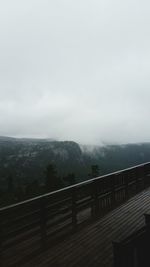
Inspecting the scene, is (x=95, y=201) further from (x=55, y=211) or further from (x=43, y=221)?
(x=43, y=221)

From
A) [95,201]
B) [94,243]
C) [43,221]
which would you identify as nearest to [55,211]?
[43,221]

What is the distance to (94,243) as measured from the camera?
6543 mm

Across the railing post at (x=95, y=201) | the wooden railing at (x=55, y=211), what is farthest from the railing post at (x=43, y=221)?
the railing post at (x=95, y=201)

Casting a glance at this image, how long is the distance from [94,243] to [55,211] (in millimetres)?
1165

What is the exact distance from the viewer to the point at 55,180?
44250 millimetres

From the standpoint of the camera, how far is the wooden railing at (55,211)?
5.59 m

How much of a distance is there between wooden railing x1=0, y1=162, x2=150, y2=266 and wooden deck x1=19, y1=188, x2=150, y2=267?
321mm

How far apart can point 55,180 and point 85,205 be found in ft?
120

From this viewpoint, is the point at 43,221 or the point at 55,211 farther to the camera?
the point at 55,211

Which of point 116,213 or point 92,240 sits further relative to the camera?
point 116,213

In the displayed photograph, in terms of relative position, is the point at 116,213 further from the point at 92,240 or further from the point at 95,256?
the point at 95,256

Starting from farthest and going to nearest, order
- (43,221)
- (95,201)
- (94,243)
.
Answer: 1. (95,201)
2. (94,243)
3. (43,221)

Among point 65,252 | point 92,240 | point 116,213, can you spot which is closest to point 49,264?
point 65,252

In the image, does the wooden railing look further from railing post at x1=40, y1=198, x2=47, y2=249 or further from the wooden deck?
the wooden deck
